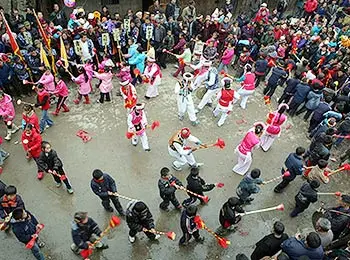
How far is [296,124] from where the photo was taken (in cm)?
1109

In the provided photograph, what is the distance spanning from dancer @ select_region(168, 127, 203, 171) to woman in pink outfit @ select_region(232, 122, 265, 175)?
1.00 meters

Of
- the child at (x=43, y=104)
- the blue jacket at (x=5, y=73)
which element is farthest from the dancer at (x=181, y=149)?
the blue jacket at (x=5, y=73)

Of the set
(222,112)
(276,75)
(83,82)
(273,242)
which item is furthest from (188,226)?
(276,75)

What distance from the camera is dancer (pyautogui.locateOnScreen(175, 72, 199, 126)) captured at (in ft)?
32.3

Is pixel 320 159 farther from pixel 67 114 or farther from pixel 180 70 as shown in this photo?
pixel 67 114

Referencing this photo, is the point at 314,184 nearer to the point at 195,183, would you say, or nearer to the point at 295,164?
the point at 295,164

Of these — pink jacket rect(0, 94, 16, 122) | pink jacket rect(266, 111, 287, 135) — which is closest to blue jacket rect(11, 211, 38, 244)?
pink jacket rect(0, 94, 16, 122)

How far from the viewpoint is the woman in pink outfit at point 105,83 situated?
10.5 metres

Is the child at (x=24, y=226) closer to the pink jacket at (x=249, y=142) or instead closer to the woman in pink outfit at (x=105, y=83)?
the pink jacket at (x=249, y=142)

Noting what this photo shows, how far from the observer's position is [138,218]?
660 cm

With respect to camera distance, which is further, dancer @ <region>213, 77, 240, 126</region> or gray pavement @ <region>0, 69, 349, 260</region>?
dancer @ <region>213, 77, 240, 126</region>

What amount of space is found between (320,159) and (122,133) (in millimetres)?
5256

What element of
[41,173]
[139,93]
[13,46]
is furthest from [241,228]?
[13,46]

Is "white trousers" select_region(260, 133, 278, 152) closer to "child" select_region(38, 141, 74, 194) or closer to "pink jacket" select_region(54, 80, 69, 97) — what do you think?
"child" select_region(38, 141, 74, 194)
